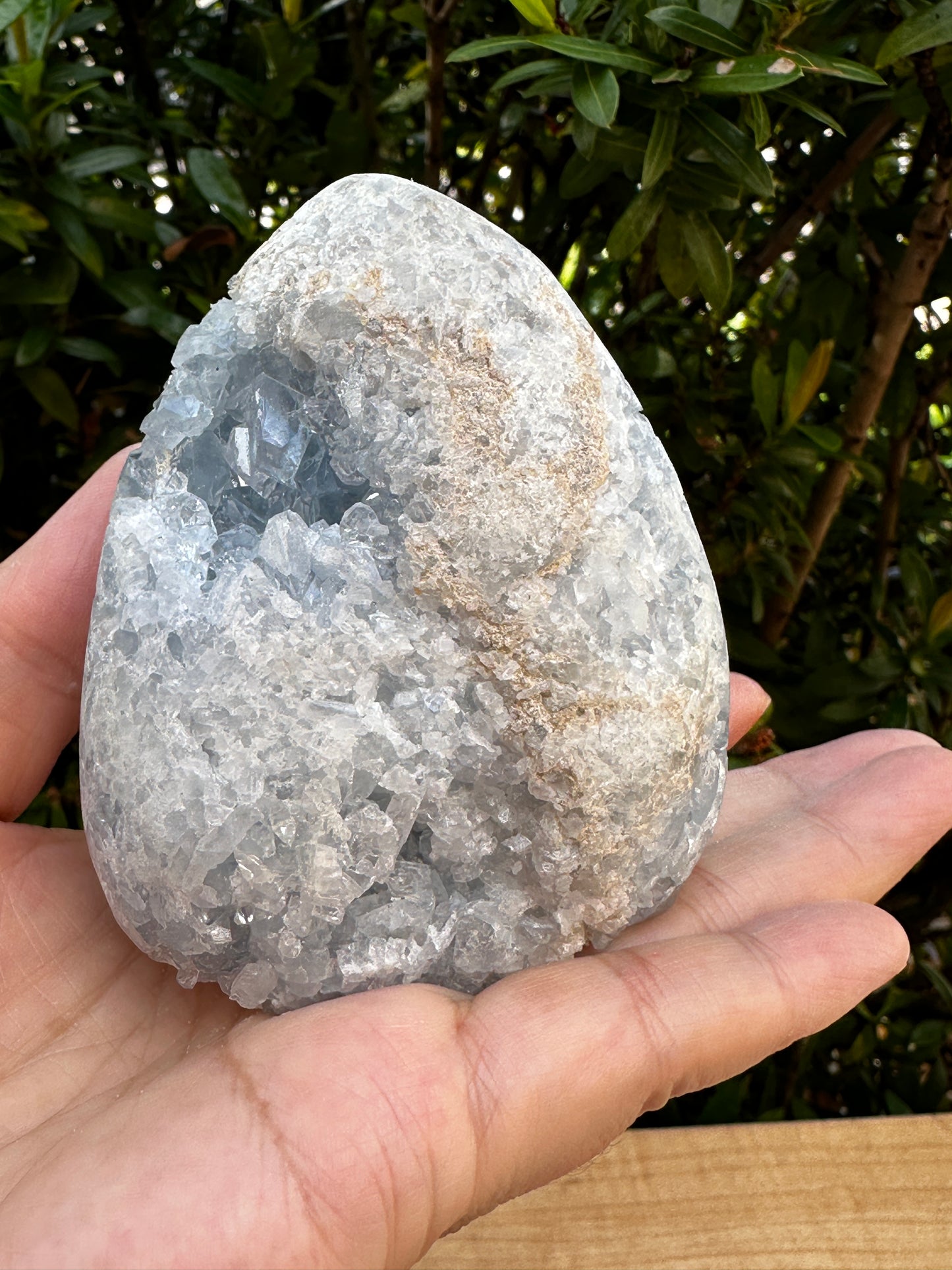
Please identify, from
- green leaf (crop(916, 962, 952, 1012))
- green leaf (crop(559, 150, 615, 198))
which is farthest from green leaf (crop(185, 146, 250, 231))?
green leaf (crop(916, 962, 952, 1012))

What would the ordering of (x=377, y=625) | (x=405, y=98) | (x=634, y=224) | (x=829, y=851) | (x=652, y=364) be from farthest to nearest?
(x=405, y=98) → (x=652, y=364) → (x=634, y=224) → (x=829, y=851) → (x=377, y=625)

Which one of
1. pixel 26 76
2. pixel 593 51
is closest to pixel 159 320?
pixel 26 76

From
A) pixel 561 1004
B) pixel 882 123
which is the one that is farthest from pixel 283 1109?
pixel 882 123

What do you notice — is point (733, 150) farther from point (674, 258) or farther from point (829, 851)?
point (829, 851)

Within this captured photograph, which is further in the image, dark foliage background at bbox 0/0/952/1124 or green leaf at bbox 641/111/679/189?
dark foliage background at bbox 0/0/952/1124

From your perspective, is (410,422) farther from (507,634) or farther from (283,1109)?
(283,1109)

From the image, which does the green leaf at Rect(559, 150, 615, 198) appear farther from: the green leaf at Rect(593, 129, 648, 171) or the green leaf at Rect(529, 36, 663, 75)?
the green leaf at Rect(529, 36, 663, 75)
